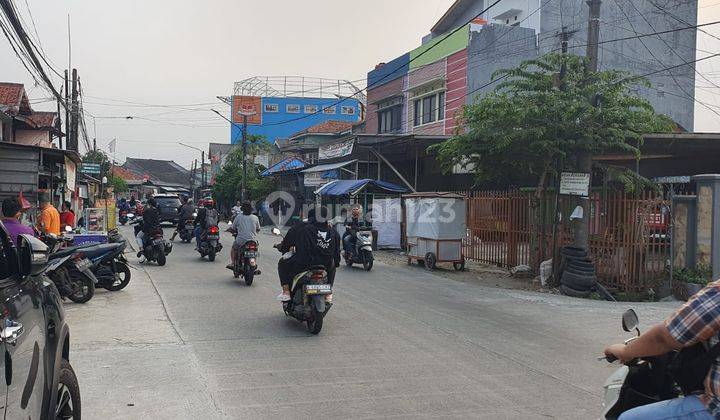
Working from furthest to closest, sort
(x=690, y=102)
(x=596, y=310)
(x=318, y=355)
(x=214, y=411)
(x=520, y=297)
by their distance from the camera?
(x=690, y=102) < (x=520, y=297) < (x=596, y=310) < (x=318, y=355) < (x=214, y=411)

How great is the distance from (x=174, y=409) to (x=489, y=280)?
1073cm

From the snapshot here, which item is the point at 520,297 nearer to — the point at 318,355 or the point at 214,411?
the point at 318,355

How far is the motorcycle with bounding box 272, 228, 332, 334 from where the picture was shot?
768 cm

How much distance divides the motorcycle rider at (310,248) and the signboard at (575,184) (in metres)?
6.35

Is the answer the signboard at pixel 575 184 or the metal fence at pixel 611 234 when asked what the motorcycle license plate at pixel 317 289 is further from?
the metal fence at pixel 611 234

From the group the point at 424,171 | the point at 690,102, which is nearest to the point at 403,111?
the point at 424,171

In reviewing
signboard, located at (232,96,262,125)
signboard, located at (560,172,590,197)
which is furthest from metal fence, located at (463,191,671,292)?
signboard, located at (232,96,262,125)

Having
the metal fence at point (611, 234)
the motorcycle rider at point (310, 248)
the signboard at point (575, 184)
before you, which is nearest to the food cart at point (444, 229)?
the metal fence at point (611, 234)

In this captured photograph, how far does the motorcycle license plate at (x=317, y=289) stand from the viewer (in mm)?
7672

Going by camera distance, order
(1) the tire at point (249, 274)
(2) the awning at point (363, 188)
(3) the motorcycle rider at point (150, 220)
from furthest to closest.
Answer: (2) the awning at point (363, 188)
(3) the motorcycle rider at point (150, 220)
(1) the tire at point (249, 274)

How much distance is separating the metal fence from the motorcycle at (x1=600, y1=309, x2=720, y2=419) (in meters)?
10.2

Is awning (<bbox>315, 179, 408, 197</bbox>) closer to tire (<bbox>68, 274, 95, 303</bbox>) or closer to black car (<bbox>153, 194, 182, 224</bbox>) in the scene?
black car (<bbox>153, 194, 182, 224</bbox>)

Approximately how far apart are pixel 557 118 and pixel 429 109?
18363 mm

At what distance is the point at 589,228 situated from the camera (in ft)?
43.7
